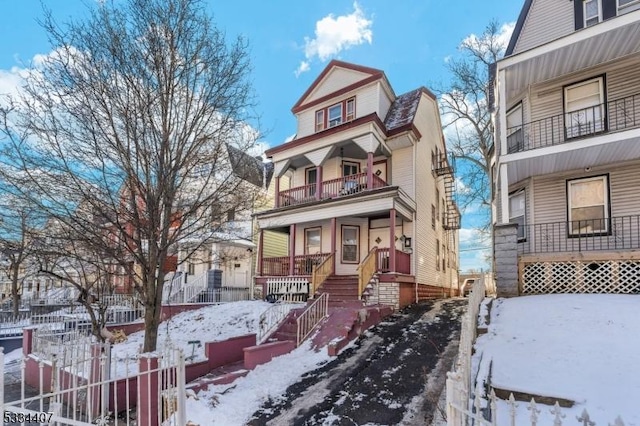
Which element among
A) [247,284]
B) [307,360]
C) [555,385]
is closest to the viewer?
[555,385]

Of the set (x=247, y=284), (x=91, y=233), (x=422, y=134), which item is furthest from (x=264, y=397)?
(x=247, y=284)

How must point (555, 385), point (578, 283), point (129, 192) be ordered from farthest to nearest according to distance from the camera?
point (578, 283)
point (129, 192)
point (555, 385)

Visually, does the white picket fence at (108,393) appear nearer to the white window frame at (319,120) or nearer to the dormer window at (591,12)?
the white window frame at (319,120)

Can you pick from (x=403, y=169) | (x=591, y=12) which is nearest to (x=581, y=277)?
(x=403, y=169)

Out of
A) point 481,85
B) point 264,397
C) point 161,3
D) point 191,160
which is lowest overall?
point 264,397

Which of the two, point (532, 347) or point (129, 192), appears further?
point (129, 192)

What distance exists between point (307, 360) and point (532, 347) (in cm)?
445

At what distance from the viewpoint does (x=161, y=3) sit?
284 inches

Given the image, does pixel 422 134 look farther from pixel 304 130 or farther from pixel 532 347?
pixel 532 347

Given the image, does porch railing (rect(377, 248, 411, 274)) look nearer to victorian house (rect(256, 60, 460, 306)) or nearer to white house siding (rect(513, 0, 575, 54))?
victorian house (rect(256, 60, 460, 306))

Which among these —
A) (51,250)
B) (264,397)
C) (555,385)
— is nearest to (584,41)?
(555,385)

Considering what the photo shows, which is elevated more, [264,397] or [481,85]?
[481,85]

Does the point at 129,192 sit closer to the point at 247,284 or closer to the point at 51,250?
the point at 51,250

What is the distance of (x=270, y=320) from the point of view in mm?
10414
